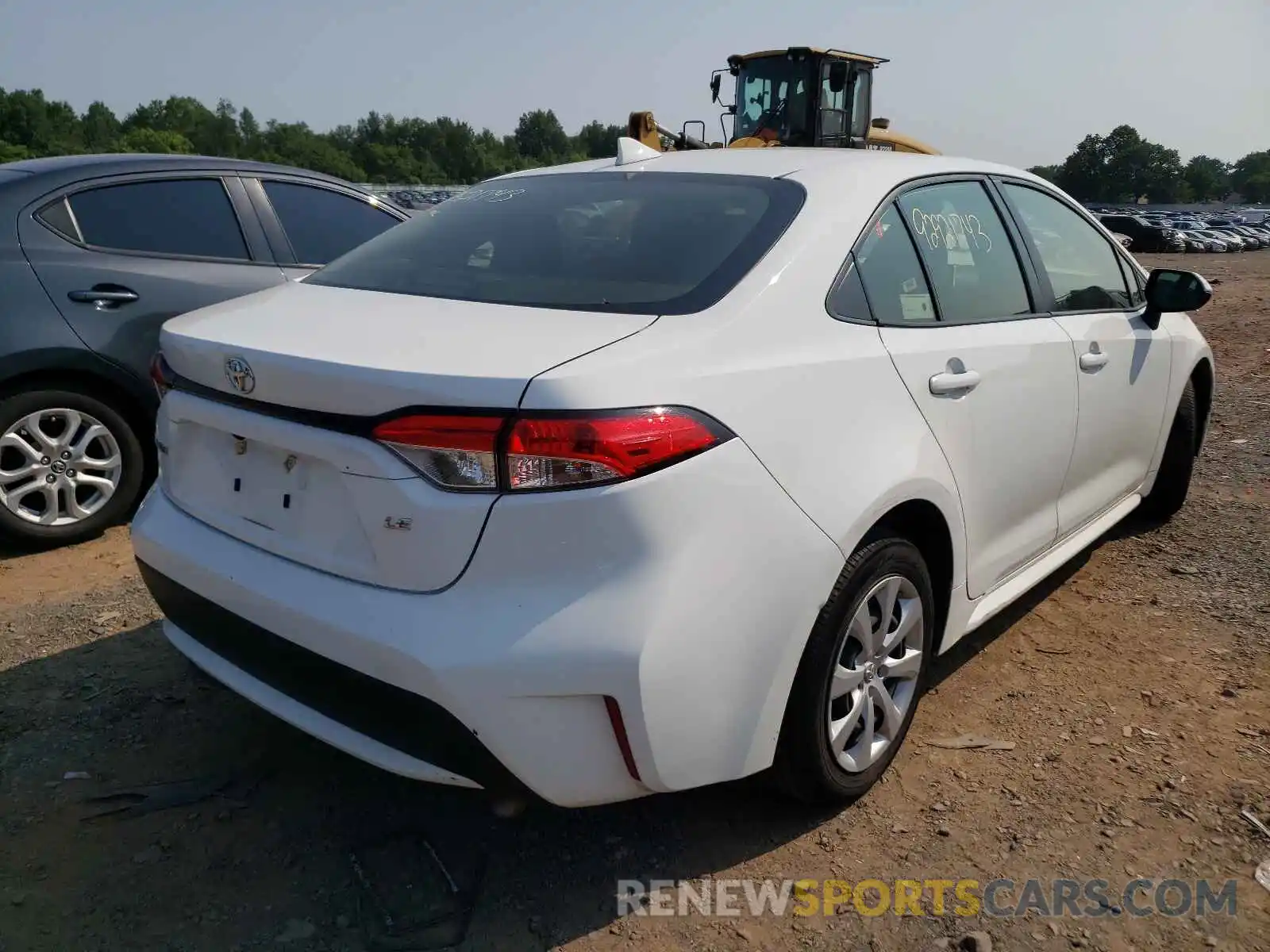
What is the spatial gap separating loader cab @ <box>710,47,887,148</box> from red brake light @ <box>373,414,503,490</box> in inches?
515

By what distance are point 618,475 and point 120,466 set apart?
329cm

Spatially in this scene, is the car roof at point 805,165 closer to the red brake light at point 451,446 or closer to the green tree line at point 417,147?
the red brake light at point 451,446

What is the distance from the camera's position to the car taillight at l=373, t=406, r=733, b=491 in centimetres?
181

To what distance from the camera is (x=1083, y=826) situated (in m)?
2.53

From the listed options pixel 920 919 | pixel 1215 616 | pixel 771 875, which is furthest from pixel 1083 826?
pixel 1215 616

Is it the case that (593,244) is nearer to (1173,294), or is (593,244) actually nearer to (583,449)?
(583,449)

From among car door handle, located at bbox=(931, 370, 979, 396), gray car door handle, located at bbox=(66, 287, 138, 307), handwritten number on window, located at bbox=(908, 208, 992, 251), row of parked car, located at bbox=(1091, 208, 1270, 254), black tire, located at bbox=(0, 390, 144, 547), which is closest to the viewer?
car door handle, located at bbox=(931, 370, 979, 396)

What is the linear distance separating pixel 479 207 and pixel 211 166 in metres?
2.53

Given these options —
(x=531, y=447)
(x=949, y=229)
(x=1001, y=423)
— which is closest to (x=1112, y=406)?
(x=1001, y=423)

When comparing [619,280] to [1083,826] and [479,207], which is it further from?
[1083,826]

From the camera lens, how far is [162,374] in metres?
2.49

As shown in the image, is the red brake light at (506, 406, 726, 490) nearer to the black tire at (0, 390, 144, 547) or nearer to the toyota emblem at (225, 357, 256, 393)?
the toyota emblem at (225, 357, 256, 393)

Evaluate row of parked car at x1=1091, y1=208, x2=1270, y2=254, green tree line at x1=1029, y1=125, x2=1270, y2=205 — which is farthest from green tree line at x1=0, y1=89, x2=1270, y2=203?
row of parked car at x1=1091, y1=208, x2=1270, y2=254

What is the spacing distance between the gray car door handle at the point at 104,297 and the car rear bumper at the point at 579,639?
2665 mm
